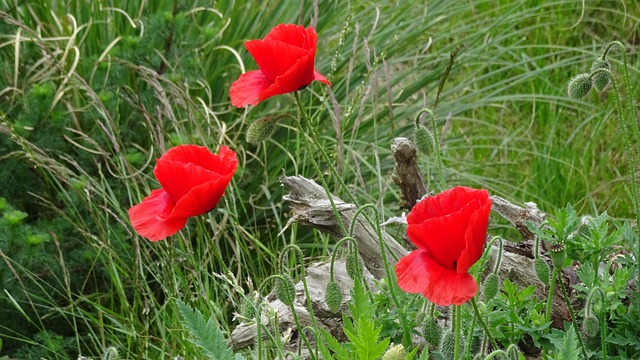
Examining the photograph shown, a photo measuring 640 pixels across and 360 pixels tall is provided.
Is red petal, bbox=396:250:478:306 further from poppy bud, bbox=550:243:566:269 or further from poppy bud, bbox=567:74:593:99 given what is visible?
poppy bud, bbox=567:74:593:99


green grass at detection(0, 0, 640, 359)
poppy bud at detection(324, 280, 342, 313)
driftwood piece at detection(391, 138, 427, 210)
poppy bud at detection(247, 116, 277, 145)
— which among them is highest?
poppy bud at detection(247, 116, 277, 145)

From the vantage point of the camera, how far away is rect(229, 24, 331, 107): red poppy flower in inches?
67.9

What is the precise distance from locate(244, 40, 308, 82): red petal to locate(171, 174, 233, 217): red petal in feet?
0.81

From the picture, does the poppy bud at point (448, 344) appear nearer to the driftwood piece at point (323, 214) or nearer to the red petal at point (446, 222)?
the red petal at point (446, 222)

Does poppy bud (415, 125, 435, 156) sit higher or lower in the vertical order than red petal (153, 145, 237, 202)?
lower

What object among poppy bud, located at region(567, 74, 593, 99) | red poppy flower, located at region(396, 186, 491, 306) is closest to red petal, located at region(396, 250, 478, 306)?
red poppy flower, located at region(396, 186, 491, 306)

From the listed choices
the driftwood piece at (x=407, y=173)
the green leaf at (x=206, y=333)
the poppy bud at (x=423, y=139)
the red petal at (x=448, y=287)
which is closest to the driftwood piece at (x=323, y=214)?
the driftwood piece at (x=407, y=173)

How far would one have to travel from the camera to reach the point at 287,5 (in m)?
4.09

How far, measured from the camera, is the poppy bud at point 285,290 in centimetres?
168

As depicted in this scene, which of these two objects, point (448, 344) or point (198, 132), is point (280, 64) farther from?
point (198, 132)

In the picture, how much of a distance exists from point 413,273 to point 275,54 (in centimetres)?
53

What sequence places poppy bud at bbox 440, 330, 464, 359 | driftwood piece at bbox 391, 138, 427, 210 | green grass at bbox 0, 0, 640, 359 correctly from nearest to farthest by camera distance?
poppy bud at bbox 440, 330, 464, 359 → driftwood piece at bbox 391, 138, 427, 210 → green grass at bbox 0, 0, 640, 359

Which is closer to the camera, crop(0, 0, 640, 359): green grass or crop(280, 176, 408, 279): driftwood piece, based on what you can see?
crop(280, 176, 408, 279): driftwood piece

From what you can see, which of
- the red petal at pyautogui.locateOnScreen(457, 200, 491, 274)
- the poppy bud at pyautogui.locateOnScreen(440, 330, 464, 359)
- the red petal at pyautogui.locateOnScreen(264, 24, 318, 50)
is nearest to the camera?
the red petal at pyautogui.locateOnScreen(457, 200, 491, 274)
